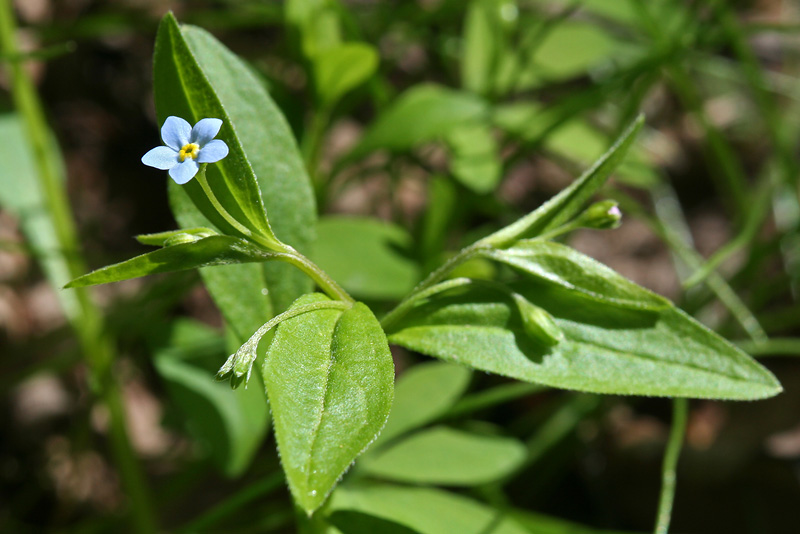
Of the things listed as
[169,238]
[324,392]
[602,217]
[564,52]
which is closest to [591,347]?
[602,217]

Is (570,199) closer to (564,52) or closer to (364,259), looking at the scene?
(364,259)

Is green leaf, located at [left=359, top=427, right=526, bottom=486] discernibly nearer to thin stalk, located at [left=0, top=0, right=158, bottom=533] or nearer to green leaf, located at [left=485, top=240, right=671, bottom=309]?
thin stalk, located at [left=0, top=0, right=158, bottom=533]

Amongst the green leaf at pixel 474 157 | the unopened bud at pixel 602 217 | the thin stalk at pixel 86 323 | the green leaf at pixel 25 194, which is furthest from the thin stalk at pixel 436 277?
the green leaf at pixel 25 194

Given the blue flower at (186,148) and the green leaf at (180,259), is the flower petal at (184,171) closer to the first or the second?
the blue flower at (186,148)

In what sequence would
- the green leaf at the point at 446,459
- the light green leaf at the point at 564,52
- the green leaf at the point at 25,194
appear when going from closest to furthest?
the green leaf at the point at 446,459 < the green leaf at the point at 25,194 < the light green leaf at the point at 564,52

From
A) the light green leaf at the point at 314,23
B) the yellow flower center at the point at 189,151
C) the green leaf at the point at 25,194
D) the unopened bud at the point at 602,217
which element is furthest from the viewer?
the green leaf at the point at 25,194
